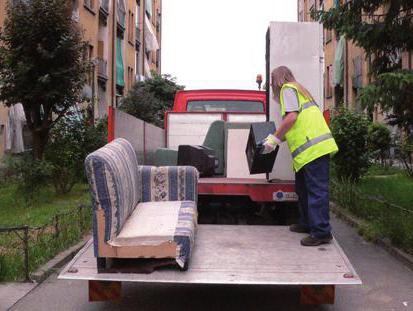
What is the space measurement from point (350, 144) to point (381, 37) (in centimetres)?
500

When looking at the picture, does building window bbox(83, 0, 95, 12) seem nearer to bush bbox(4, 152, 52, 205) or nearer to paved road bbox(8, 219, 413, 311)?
bush bbox(4, 152, 52, 205)

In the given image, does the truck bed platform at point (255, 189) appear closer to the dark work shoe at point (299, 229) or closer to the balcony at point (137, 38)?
the dark work shoe at point (299, 229)

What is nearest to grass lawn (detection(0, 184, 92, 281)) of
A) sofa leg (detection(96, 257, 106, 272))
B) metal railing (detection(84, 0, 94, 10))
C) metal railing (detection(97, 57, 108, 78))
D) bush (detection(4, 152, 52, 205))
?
bush (detection(4, 152, 52, 205))

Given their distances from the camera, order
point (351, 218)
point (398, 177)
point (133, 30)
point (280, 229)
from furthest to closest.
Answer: point (133, 30) → point (398, 177) → point (351, 218) → point (280, 229)

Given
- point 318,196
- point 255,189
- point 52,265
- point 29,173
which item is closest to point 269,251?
point 318,196

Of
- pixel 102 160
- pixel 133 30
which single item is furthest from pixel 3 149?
pixel 133 30

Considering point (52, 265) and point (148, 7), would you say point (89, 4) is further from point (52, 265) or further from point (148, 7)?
point (52, 265)

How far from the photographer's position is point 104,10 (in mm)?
29328

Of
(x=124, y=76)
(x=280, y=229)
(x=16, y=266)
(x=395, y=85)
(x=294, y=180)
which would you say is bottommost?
(x=16, y=266)

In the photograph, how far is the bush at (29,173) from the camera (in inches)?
454

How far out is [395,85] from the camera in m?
6.87

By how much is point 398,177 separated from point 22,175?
9144mm

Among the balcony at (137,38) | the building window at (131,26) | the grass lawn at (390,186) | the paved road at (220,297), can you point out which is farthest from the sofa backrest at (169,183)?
the balcony at (137,38)

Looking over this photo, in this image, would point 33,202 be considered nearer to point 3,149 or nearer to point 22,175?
point 22,175
